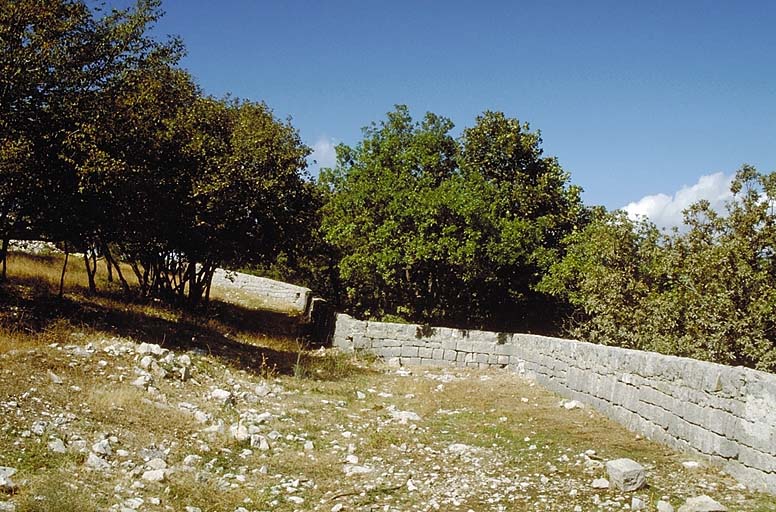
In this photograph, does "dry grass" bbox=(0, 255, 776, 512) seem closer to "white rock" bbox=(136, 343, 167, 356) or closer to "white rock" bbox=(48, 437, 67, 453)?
"white rock" bbox=(48, 437, 67, 453)

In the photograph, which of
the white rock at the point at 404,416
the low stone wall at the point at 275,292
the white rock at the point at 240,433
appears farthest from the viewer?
the low stone wall at the point at 275,292

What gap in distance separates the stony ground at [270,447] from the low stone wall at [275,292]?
1677cm

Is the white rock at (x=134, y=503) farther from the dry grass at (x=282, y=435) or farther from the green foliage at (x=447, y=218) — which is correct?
the green foliage at (x=447, y=218)

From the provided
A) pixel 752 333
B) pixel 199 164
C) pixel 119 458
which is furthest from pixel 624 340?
pixel 119 458

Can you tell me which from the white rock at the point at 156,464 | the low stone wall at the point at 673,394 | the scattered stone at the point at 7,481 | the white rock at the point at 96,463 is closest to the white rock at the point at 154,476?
the white rock at the point at 156,464

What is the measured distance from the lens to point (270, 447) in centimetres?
773

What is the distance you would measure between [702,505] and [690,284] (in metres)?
10.3

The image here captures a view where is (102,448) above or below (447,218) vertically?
below

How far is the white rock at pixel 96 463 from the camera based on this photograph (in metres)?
6.02

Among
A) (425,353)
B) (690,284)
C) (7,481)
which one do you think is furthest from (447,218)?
(7,481)

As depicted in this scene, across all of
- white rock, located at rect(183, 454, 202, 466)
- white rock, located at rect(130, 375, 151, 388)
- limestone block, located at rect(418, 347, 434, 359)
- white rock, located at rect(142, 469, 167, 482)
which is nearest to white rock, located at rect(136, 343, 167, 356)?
white rock, located at rect(130, 375, 151, 388)

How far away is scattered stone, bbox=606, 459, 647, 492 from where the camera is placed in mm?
6445

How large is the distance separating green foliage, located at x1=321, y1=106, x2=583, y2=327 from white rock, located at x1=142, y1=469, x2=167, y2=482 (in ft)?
36.3

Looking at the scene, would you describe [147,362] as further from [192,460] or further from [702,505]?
[702,505]
